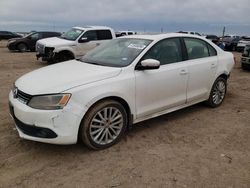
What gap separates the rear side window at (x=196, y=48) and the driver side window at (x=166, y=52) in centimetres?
27

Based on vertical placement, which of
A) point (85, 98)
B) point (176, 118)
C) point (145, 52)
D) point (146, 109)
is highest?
point (145, 52)

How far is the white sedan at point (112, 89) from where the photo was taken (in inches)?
138

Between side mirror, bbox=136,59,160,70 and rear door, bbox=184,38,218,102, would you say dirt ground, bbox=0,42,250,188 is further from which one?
side mirror, bbox=136,59,160,70

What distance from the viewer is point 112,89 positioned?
3.83 metres

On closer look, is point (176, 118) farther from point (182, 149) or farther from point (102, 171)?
point (102, 171)

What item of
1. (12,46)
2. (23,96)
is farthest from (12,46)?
(23,96)

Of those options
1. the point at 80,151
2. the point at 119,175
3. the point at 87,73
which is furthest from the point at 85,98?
the point at 119,175

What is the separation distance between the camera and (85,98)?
3574mm

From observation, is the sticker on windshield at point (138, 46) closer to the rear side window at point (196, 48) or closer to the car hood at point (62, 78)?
the car hood at point (62, 78)

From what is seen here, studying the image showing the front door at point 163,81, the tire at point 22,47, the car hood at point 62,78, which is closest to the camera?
the car hood at point 62,78

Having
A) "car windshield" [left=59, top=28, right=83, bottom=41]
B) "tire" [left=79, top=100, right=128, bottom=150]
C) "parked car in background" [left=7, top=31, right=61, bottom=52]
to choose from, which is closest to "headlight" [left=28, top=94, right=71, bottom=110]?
"tire" [left=79, top=100, right=128, bottom=150]

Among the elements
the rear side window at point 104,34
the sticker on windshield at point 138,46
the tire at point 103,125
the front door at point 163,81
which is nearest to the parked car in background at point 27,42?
the rear side window at point 104,34

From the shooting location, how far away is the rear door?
507 cm

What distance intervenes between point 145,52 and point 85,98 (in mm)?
1355
